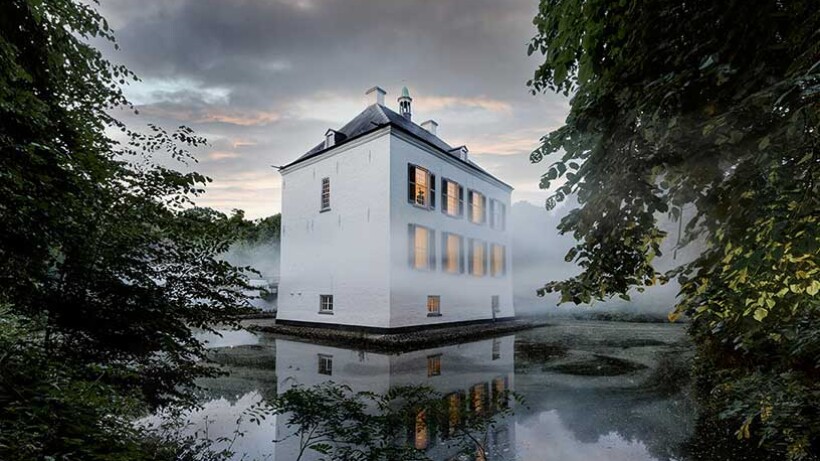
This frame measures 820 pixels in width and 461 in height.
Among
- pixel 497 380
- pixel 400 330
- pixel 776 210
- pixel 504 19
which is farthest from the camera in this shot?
pixel 400 330

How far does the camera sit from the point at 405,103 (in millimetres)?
18953

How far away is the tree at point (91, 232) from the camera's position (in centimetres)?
265

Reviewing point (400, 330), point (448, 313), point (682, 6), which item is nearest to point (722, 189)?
point (682, 6)

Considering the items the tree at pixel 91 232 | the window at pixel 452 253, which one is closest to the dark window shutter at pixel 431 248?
the window at pixel 452 253

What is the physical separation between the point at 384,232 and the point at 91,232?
417 inches

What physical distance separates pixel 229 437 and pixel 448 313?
12227mm

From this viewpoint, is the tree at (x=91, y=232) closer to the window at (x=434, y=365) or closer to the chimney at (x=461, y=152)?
the window at (x=434, y=365)

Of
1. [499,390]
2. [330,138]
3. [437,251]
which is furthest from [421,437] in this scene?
[330,138]

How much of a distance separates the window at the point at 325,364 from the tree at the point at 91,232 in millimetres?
4439

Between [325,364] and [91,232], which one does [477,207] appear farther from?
[91,232]

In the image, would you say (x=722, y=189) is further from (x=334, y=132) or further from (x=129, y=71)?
(x=334, y=132)

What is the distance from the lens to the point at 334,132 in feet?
52.0

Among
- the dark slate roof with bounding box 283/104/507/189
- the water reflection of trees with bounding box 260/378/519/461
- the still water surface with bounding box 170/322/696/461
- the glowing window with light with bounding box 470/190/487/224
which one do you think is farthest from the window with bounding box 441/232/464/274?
the water reflection of trees with bounding box 260/378/519/461

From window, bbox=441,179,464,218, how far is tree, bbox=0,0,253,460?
513 inches
